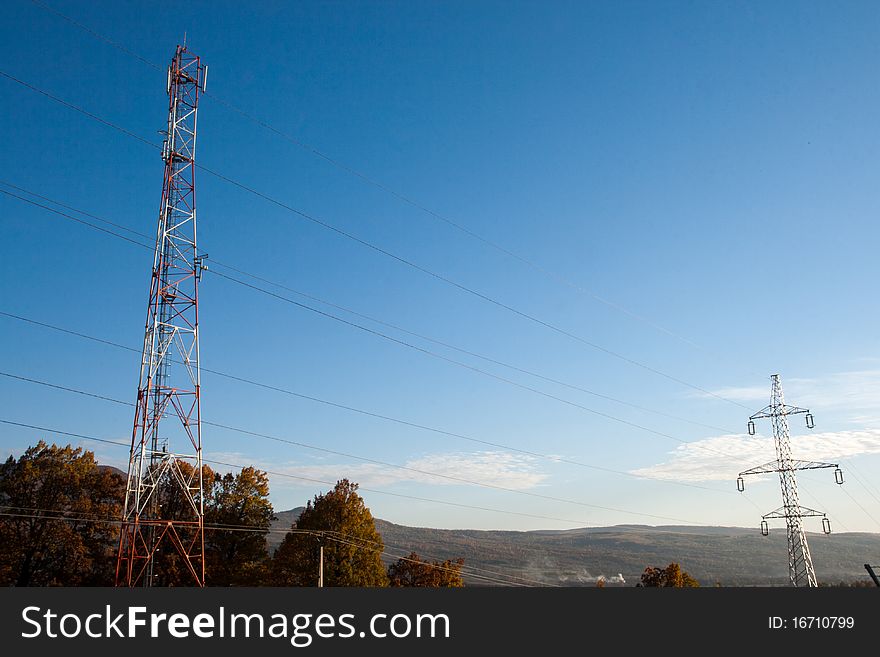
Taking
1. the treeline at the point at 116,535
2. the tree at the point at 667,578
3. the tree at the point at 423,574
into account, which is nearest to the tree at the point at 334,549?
the treeline at the point at 116,535

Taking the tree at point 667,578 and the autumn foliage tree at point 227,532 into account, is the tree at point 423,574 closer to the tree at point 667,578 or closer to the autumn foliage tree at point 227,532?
the autumn foliage tree at point 227,532

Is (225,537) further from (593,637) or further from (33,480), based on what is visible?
(593,637)

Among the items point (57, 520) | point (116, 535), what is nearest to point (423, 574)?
point (116, 535)

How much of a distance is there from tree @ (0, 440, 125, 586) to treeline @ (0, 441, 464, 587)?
6cm

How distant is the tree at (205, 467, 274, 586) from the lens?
46281 millimetres

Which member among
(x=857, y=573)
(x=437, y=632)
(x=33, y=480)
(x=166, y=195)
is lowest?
(x=857, y=573)

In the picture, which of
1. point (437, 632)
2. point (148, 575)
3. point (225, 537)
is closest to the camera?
point (437, 632)

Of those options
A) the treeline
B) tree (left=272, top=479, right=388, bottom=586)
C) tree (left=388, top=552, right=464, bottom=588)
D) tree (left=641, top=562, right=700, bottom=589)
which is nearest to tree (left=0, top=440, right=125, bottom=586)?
the treeline

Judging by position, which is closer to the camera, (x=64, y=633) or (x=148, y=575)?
(x=64, y=633)

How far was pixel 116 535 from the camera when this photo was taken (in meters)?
47.2

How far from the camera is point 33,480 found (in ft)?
150

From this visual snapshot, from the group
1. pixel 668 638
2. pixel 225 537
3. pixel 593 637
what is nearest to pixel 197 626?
pixel 593 637

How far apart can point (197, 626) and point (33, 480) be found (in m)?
40.5

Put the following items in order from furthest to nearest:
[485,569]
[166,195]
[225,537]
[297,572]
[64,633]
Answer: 1. [485,569]
2. [225,537]
3. [297,572]
4. [166,195]
5. [64,633]
